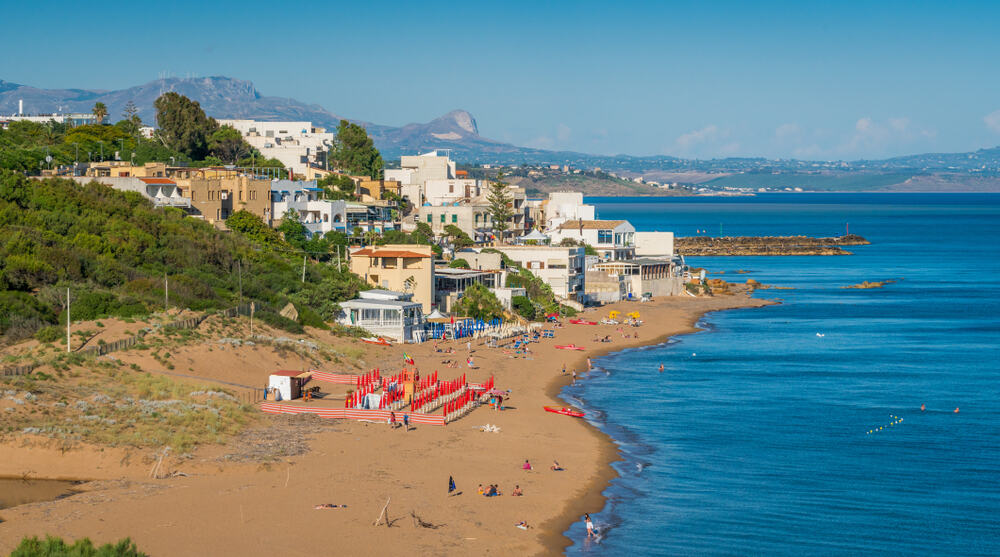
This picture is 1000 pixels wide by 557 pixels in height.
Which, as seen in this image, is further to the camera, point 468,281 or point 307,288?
point 468,281

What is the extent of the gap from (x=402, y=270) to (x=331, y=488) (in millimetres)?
32213

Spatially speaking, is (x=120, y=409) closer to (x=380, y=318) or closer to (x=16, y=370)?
(x=16, y=370)

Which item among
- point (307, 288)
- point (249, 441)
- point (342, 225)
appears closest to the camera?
point (249, 441)

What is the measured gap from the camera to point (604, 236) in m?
91.6

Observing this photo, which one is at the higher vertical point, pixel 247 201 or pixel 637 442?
pixel 247 201

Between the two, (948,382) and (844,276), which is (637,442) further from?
(844,276)

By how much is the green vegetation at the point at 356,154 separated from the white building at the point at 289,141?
6.75ft

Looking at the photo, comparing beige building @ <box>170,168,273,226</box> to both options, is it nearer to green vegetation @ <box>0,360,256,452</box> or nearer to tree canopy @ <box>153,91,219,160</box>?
tree canopy @ <box>153,91,219,160</box>

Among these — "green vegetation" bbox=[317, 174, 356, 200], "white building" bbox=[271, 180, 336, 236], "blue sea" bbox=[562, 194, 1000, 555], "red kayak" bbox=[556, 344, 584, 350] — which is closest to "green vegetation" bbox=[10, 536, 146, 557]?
"blue sea" bbox=[562, 194, 1000, 555]

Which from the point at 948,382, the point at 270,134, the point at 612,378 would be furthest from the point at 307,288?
the point at 270,134

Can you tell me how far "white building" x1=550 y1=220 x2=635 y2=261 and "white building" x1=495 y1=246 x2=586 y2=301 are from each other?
550 inches

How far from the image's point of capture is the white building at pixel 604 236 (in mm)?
90206

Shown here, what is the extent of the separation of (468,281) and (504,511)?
37285mm

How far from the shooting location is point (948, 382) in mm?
48500
